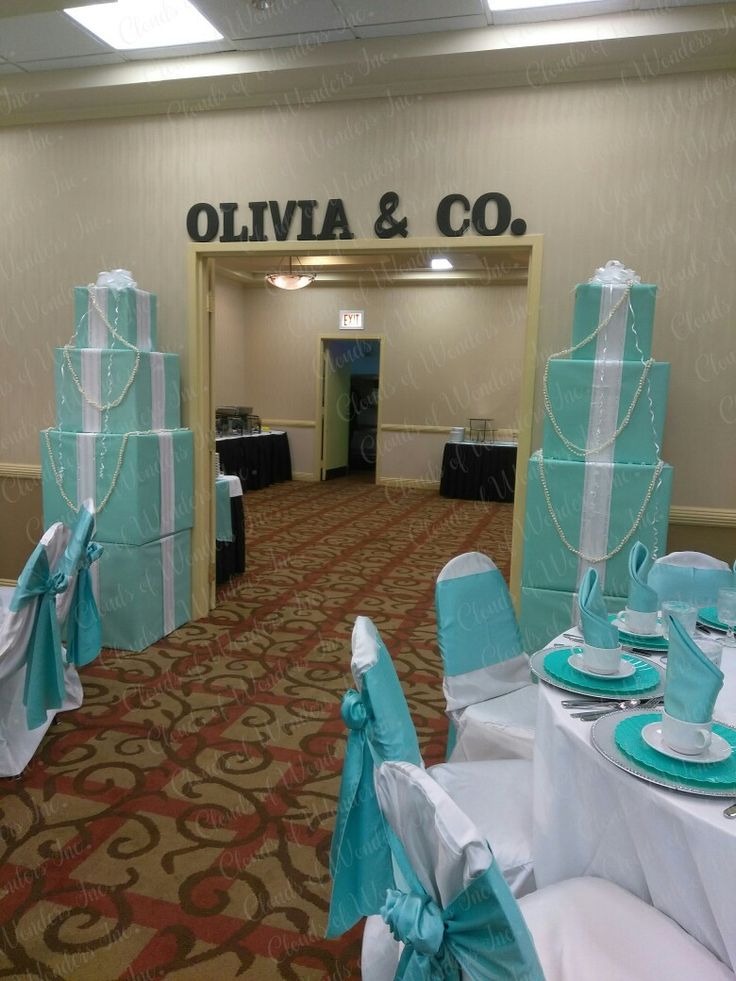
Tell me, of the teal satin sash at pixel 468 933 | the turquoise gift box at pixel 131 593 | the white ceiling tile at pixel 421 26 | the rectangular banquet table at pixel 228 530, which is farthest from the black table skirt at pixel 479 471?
the teal satin sash at pixel 468 933

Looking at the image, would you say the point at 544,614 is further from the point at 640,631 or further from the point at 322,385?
the point at 322,385

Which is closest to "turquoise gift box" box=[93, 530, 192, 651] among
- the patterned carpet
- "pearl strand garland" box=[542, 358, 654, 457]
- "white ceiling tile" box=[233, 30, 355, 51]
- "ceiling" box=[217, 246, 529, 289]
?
the patterned carpet

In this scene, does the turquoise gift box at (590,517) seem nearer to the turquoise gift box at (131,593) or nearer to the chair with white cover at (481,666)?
the chair with white cover at (481,666)

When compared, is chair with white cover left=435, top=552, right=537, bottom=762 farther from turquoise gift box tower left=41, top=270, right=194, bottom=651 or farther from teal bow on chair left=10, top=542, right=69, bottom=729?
turquoise gift box tower left=41, top=270, right=194, bottom=651

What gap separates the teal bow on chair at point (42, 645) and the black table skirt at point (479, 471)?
7106 mm

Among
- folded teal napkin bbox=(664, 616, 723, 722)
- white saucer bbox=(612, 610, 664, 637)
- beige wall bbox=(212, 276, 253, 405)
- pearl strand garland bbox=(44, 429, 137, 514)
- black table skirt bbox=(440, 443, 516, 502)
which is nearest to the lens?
folded teal napkin bbox=(664, 616, 723, 722)

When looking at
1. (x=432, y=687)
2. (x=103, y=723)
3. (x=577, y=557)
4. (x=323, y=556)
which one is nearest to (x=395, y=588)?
(x=323, y=556)

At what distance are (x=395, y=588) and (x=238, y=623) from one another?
4.20 feet

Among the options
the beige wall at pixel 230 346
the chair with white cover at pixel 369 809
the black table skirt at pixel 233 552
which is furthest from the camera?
the beige wall at pixel 230 346

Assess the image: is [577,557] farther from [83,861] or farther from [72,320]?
[72,320]

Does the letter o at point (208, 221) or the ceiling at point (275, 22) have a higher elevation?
the ceiling at point (275, 22)

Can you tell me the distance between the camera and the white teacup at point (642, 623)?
1992mm

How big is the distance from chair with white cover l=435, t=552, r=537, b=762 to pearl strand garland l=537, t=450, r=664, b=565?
3.06 feet

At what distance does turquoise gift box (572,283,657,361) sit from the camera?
3.12 m
